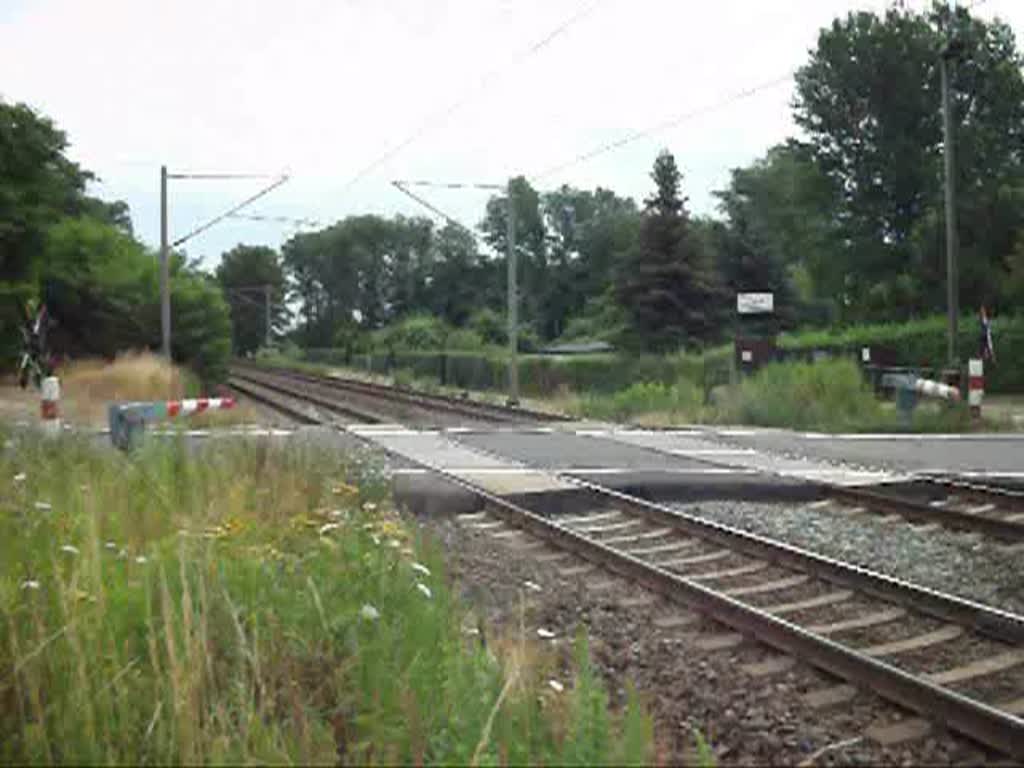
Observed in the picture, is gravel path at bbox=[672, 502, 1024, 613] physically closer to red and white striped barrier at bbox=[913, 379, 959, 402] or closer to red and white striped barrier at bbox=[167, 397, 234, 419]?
red and white striped barrier at bbox=[167, 397, 234, 419]

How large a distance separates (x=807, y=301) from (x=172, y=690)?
72.2 meters

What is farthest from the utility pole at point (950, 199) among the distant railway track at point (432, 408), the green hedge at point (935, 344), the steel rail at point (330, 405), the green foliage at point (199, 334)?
the green foliage at point (199, 334)

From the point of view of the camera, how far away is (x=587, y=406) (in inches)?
1114

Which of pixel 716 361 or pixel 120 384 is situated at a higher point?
pixel 716 361

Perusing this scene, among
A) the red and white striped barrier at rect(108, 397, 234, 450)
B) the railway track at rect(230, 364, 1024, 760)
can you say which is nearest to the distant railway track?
the red and white striped barrier at rect(108, 397, 234, 450)

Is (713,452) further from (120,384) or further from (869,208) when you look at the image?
(869,208)

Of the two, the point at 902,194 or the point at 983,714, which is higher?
the point at 902,194

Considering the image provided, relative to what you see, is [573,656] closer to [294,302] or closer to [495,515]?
[495,515]

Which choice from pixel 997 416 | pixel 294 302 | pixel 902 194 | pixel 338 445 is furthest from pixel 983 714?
pixel 294 302

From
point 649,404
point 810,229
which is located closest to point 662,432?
point 649,404

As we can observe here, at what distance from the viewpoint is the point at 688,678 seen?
5.27 metres

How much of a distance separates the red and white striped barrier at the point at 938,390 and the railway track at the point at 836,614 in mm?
11502

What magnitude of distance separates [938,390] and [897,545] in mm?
11920

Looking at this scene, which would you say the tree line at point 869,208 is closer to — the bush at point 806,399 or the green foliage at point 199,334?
the bush at point 806,399
